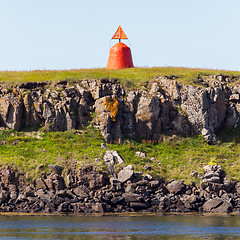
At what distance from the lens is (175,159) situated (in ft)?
165

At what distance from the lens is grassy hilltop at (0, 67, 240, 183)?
4772cm

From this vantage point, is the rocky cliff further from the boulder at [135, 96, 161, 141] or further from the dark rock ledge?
the dark rock ledge

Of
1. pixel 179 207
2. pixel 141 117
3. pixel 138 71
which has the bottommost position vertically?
pixel 179 207

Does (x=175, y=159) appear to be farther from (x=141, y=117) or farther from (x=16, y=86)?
(x=16, y=86)

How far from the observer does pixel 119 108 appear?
53438 mm

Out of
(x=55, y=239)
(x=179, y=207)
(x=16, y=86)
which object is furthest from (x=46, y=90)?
(x=55, y=239)

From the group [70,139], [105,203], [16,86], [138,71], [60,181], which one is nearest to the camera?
[105,203]

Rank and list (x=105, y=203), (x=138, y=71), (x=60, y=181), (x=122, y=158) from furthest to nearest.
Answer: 1. (x=138, y=71)
2. (x=122, y=158)
3. (x=60, y=181)
4. (x=105, y=203)

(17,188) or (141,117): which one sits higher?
(141,117)

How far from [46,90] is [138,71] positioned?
1257 centimetres

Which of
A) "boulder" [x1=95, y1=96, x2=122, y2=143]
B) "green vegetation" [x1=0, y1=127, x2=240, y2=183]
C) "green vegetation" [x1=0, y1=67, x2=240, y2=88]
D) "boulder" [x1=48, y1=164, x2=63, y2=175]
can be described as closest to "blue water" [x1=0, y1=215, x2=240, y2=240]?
"boulder" [x1=48, y1=164, x2=63, y2=175]

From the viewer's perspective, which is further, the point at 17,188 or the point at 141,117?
the point at 141,117

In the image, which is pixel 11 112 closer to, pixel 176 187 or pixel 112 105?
pixel 112 105

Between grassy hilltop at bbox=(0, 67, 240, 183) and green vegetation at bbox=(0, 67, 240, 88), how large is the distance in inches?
4.8
